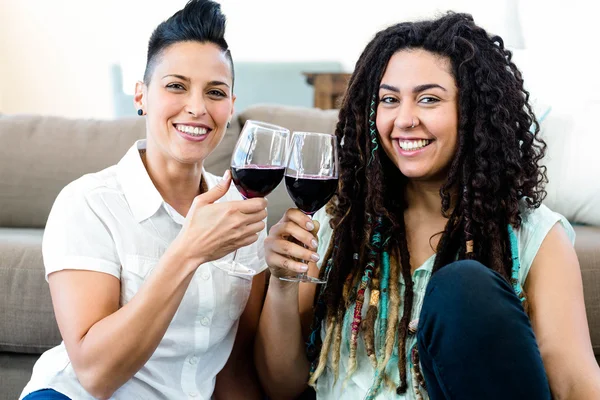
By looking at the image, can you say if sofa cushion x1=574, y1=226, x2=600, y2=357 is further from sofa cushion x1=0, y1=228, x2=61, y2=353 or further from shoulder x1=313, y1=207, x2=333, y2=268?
sofa cushion x1=0, y1=228, x2=61, y2=353

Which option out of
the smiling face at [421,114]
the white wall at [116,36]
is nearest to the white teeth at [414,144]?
the smiling face at [421,114]

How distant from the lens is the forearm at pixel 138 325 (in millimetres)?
1236

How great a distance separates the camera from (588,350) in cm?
131

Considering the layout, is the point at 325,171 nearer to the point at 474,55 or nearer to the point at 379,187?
the point at 379,187

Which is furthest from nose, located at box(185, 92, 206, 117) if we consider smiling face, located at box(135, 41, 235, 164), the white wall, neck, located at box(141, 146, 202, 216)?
the white wall

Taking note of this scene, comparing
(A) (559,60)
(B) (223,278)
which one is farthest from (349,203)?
(A) (559,60)

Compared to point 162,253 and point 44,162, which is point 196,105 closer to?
point 162,253

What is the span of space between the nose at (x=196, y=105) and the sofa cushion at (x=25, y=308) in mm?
745

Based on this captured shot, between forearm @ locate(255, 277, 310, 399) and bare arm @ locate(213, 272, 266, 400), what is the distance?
60 millimetres

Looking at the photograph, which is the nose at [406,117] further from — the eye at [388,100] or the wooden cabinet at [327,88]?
the wooden cabinet at [327,88]

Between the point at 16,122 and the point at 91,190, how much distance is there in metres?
1.20

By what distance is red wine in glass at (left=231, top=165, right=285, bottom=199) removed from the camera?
1208 millimetres

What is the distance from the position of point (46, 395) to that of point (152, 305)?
12.2 inches

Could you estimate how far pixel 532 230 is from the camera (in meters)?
1.45
